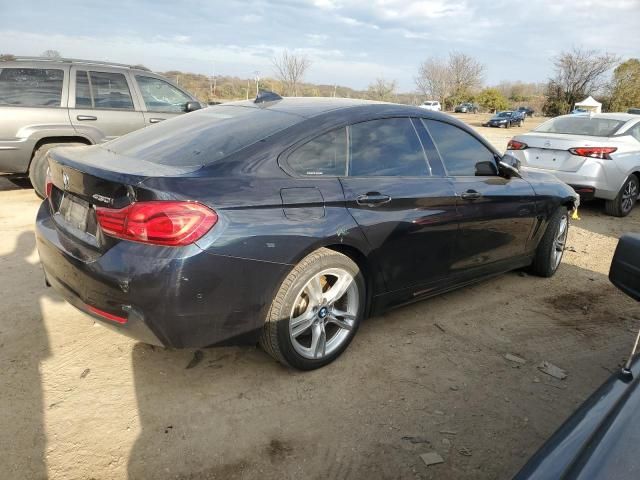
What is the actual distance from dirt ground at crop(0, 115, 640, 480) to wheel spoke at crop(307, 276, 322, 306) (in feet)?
1.52

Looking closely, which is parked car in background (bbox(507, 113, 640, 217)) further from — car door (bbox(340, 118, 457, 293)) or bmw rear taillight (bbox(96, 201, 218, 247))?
bmw rear taillight (bbox(96, 201, 218, 247))

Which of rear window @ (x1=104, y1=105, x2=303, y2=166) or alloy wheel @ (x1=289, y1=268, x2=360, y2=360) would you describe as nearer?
rear window @ (x1=104, y1=105, x2=303, y2=166)

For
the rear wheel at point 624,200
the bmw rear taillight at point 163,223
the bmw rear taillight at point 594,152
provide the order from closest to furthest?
the bmw rear taillight at point 163,223 → the bmw rear taillight at point 594,152 → the rear wheel at point 624,200

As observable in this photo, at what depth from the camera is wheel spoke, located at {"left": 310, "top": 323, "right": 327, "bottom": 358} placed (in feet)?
9.73

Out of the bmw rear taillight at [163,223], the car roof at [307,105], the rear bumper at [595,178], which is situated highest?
the car roof at [307,105]

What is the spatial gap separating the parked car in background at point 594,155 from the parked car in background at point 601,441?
6299mm

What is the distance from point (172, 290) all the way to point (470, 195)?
2328 millimetres

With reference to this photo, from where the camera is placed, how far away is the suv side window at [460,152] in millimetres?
3664

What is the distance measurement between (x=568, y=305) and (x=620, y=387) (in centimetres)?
305

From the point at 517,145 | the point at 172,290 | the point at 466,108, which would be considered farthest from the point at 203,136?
the point at 466,108

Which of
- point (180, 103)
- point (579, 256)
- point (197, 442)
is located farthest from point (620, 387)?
point (180, 103)

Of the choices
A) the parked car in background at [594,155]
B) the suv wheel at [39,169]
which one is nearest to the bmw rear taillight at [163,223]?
the suv wheel at [39,169]

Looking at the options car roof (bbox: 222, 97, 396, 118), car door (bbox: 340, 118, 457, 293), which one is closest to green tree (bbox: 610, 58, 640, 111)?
car door (bbox: 340, 118, 457, 293)

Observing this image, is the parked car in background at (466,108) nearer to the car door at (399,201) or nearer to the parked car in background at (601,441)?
the car door at (399,201)
